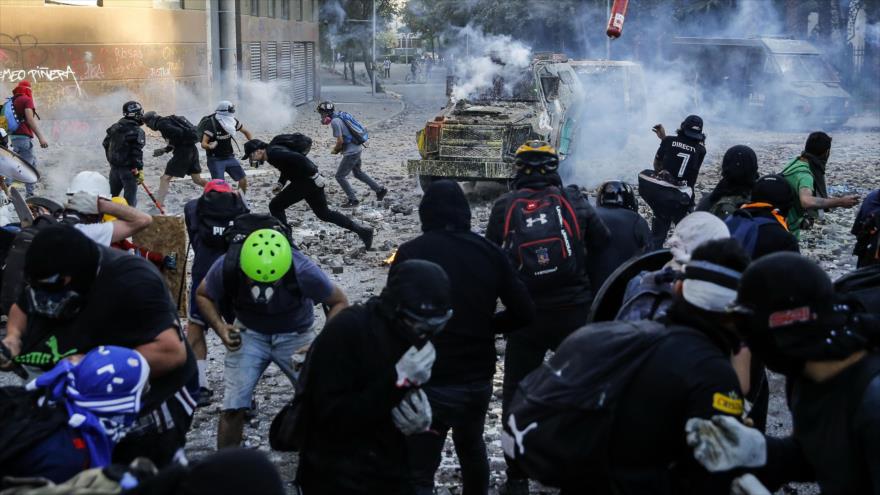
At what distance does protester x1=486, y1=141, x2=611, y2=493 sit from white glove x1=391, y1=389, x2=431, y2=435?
171 centimetres

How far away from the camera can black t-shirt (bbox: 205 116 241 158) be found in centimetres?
1262

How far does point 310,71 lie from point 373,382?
36.9m

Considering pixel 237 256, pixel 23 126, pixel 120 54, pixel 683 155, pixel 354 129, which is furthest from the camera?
pixel 120 54

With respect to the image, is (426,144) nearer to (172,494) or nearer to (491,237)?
(491,237)

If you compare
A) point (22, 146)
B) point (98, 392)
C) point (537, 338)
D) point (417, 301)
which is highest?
point (417, 301)

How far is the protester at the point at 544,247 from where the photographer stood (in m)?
5.08

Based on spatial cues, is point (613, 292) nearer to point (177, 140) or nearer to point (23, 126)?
point (177, 140)

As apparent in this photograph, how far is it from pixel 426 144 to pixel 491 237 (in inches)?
354

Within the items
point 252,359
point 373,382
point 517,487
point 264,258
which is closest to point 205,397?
point 252,359

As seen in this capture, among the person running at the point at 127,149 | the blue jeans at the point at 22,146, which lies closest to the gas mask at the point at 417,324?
the person running at the point at 127,149

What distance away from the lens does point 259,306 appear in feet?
16.3

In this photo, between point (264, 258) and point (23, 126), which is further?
point (23, 126)

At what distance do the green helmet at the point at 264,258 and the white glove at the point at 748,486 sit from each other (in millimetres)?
2657

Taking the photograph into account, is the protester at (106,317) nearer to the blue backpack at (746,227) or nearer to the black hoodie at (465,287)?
the black hoodie at (465,287)
